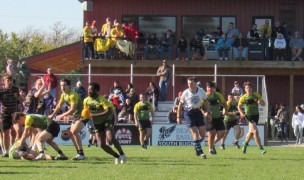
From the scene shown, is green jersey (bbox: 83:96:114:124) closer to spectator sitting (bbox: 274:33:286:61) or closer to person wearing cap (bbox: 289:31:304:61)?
spectator sitting (bbox: 274:33:286:61)

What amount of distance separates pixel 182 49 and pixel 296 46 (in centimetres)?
524

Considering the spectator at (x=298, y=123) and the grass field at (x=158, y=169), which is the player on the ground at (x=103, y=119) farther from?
the spectator at (x=298, y=123)

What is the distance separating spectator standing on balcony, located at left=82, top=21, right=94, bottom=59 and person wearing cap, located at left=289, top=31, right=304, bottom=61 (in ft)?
29.8

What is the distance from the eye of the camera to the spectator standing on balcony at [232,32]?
39000 mm

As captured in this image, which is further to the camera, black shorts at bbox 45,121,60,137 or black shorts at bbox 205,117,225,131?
black shorts at bbox 205,117,225,131

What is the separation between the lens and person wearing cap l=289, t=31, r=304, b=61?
128ft

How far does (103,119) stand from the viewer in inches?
750

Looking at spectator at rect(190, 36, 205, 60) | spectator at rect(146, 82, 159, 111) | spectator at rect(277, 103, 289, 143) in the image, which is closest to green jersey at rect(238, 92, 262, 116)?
spectator at rect(146, 82, 159, 111)

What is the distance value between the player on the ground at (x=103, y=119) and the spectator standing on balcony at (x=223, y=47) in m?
20.1

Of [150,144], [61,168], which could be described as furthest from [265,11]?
[61,168]

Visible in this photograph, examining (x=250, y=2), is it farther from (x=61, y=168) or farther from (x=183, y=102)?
(x=61, y=168)

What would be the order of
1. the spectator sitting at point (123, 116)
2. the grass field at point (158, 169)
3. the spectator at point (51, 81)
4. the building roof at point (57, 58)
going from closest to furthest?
the grass field at point (158, 169), the spectator at point (51, 81), the spectator sitting at point (123, 116), the building roof at point (57, 58)

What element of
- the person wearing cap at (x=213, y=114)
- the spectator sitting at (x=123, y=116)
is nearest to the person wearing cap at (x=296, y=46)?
the spectator sitting at (x=123, y=116)

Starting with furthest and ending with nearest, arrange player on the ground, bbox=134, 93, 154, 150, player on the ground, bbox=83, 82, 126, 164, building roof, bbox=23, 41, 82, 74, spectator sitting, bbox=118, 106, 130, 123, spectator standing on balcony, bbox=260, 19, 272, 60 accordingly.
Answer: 1. building roof, bbox=23, 41, 82, 74
2. spectator standing on balcony, bbox=260, 19, 272, 60
3. spectator sitting, bbox=118, 106, 130, 123
4. player on the ground, bbox=134, 93, 154, 150
5. player on the ground, bbox=83, 82, 126, 164
